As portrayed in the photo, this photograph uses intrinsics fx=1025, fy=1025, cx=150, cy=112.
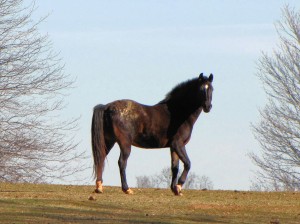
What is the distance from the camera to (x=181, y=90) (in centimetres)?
2322

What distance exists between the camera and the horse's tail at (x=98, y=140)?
72.2ft

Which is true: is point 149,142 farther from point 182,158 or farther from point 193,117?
point 193,117

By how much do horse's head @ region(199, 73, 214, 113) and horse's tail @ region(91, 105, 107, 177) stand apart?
88.8 inches

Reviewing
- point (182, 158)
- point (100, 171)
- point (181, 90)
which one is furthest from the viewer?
point (181, 90)

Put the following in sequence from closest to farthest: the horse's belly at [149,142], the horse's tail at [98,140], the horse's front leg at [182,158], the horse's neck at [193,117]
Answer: the horse's tail at [98,140] → the horse's front leg at [182,158] → the horse's belly at [149,142] → the horse's neck at [193,117]

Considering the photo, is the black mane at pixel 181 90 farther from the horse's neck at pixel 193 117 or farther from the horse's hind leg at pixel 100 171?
the horse's hind leg at pixel 100 171

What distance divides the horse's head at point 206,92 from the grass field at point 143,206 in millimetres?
1993

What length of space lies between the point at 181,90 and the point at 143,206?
14.3 ft

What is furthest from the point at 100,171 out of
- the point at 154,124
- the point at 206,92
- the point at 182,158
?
the point at 206,92

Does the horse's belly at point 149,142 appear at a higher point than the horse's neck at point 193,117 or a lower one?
lower

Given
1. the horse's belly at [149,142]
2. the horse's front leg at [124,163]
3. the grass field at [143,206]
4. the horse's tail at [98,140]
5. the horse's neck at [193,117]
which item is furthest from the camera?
the horse's neck at [193,117]

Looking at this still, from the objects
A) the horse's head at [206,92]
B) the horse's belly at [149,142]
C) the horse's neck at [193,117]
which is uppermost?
the horse's head at [206,92]

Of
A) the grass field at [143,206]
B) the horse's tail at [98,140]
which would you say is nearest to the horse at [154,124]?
the horse's tail at [98,140]

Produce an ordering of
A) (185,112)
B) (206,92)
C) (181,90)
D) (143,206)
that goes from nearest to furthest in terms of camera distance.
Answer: (143,206), (206,92), (185,112), (181,90)
